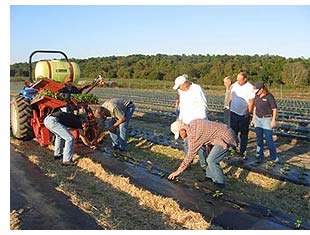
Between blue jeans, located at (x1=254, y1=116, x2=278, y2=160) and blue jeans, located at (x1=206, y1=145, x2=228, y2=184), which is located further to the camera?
blue jeans, located at (x1=254, y1=116, x2=278, y2=160)

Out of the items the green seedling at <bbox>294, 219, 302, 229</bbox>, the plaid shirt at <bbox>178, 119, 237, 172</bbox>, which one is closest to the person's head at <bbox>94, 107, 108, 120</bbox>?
the plaid shirt at <bbox>178, 119, 237, 172</bbox>

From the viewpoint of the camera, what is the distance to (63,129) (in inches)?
273

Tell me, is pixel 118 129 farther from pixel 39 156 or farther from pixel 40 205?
pixel 40 205

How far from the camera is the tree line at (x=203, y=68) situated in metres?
32.2

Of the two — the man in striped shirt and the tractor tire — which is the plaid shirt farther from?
the tractor tire

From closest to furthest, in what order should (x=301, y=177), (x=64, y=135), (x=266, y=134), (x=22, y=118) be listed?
1. (x=301, y=177)
2. (x=64, y=135)
3. (x=266, y=134)
4. (x=22, y=118)

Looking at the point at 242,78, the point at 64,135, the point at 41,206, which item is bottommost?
the point at 41,206

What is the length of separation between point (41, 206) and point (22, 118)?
416 cm

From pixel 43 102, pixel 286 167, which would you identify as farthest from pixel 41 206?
pixel 286 167

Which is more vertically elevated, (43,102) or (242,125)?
(43,102)

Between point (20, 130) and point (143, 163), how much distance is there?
3143 millimetres

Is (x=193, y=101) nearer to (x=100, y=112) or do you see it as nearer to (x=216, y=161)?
(x=216, y=161)

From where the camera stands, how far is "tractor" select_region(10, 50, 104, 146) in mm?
7789

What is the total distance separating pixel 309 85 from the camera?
32844mm
